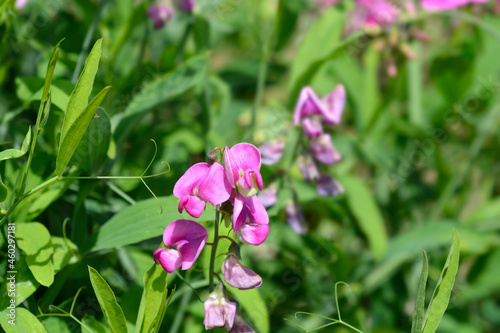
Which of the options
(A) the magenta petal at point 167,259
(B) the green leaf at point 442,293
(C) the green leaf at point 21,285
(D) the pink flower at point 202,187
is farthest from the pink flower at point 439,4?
(C) the green leaf at point 21,285

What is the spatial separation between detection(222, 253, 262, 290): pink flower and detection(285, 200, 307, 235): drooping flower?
502 mm

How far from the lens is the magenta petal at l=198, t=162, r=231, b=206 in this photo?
2.70 ft

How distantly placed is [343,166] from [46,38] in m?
1.14

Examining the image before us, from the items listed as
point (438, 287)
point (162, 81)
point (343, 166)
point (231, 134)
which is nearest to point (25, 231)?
point (162, 81)

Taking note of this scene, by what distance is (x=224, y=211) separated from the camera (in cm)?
86

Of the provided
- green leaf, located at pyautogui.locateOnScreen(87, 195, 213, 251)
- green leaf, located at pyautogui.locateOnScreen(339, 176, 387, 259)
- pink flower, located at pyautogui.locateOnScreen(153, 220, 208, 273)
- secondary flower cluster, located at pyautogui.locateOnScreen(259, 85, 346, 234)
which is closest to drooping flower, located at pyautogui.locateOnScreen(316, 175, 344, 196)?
secondary flower cluster, located at pyautogui.locateOnScreen(259, 85, 346, 234)

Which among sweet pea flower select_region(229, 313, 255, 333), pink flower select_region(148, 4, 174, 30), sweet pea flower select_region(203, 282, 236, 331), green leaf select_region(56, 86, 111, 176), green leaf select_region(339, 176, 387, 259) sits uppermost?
green leaf select_region(56, 86, 111, 176)

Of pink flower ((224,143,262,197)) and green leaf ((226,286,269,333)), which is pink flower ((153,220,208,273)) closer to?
pink flower ((224,143,262,197))

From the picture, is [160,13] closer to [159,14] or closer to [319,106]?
[159,14]

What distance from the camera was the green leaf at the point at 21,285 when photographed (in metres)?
0.91

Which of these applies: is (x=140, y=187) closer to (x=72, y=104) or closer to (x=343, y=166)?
(x=72, y=104)

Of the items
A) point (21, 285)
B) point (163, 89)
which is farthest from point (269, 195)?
point (21, 285)

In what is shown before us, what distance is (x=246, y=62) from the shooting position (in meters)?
2.25

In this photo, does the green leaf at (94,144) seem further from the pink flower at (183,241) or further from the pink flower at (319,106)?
the pink flower at (319,106)
